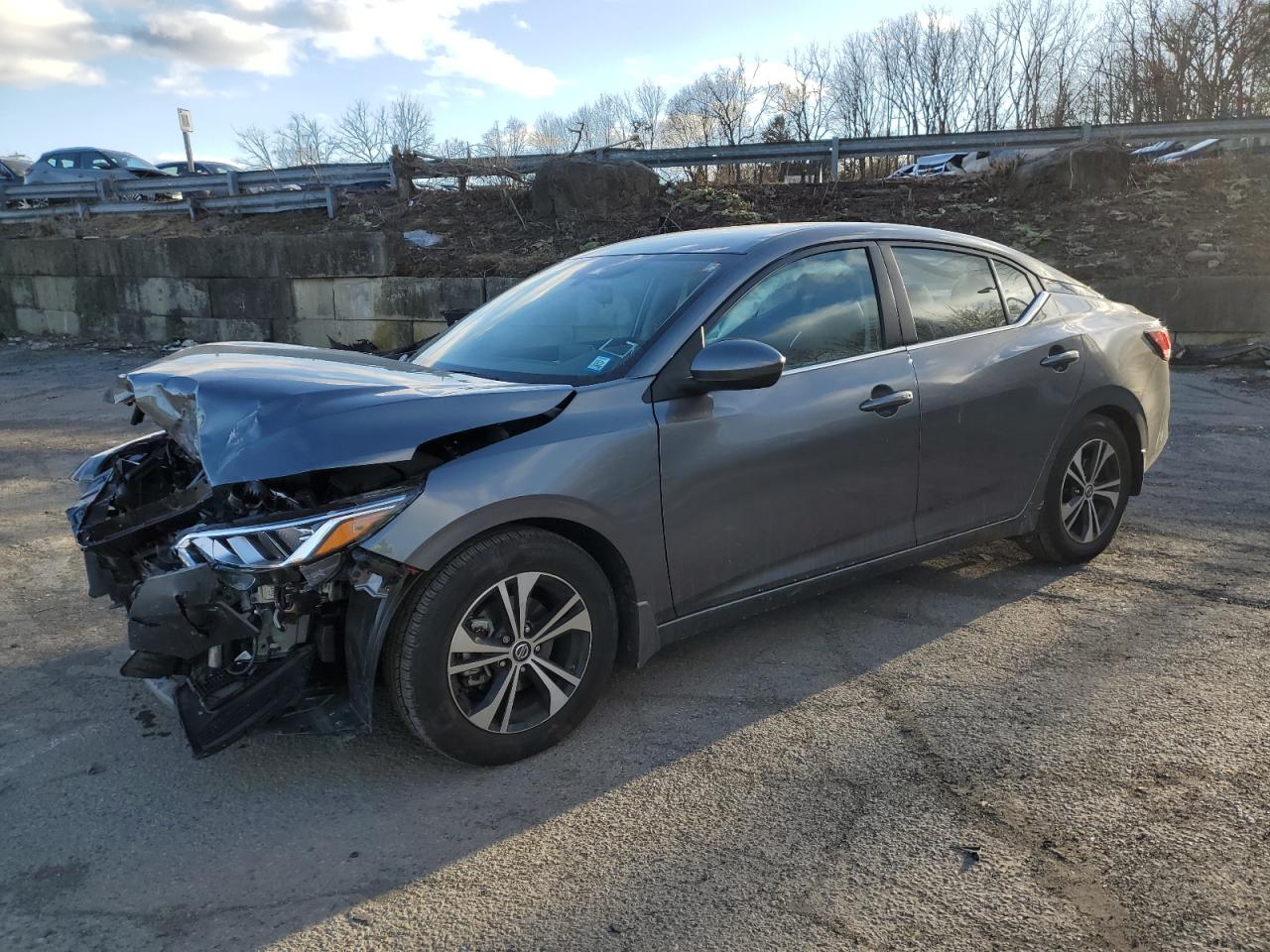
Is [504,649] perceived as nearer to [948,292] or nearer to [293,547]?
[293,547]

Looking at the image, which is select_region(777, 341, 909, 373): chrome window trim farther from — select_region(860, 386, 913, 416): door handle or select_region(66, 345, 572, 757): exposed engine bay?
select_region(66, 345, 572, 757): exposed engine bay

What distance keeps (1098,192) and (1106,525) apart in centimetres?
994

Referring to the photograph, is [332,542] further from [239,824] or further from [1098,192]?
[1098,192]

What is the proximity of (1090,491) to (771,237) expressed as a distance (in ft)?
7.30

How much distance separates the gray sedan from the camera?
283 centimetres

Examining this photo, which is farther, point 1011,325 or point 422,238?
point 422,238

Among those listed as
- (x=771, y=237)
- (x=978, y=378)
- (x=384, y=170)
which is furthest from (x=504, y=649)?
(x=384, y=170)

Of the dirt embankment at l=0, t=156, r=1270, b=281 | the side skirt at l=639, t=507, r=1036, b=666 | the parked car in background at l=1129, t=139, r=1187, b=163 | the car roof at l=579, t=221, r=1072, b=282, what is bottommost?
the side skirt at l=639, t=507, r=1036, b=666

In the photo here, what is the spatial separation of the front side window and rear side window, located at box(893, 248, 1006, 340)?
0.25 meters

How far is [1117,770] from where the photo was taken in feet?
9.69

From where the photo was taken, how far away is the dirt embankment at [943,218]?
38.0 ft

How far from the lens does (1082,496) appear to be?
187 inches

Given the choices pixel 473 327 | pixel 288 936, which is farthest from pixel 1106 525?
pixel 288 936

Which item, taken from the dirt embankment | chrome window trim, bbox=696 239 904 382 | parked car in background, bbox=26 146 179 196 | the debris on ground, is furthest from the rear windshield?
chrome window trim, bbox=696 239 904 382
